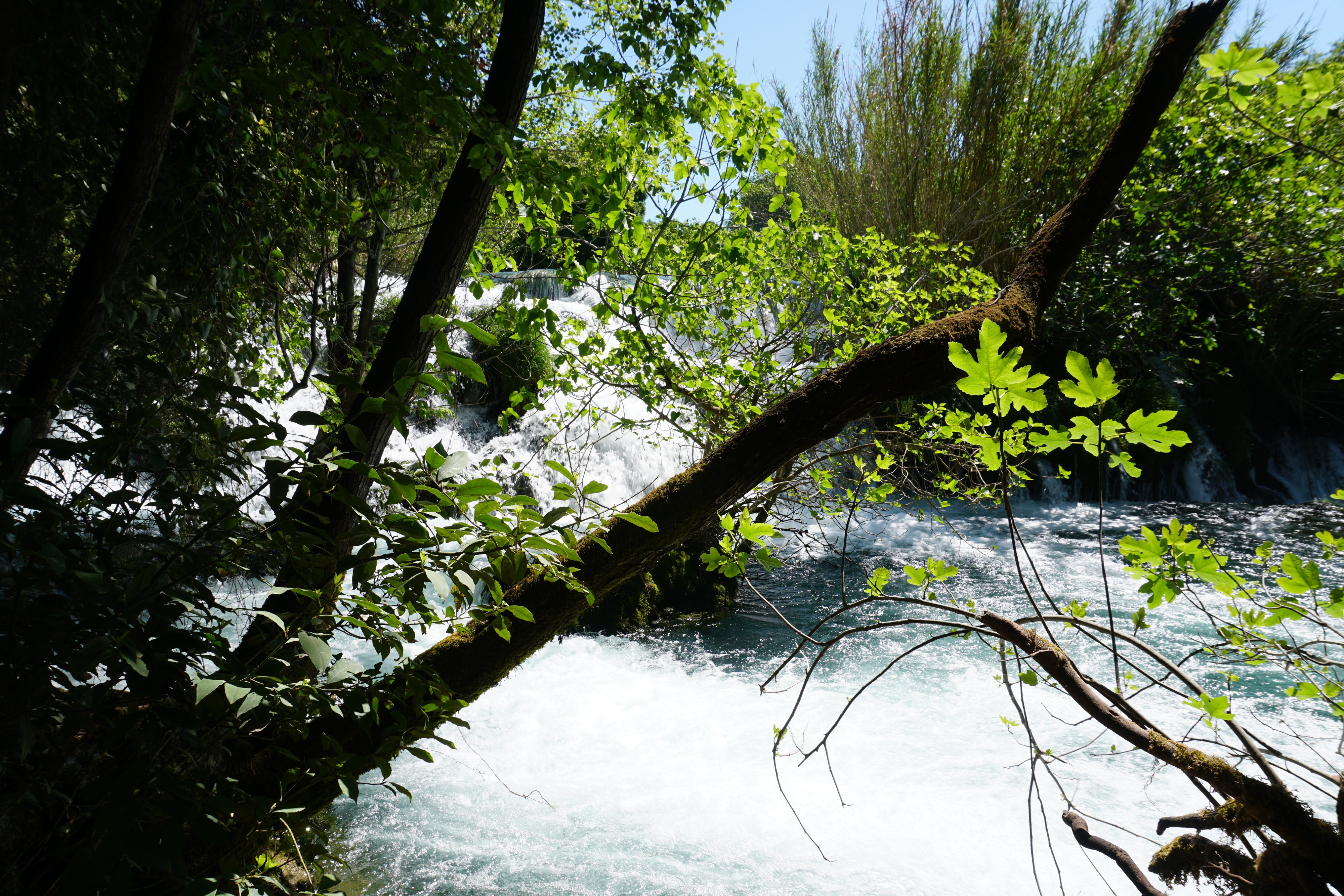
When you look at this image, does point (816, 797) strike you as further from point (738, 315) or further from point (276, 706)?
point (276, 706)

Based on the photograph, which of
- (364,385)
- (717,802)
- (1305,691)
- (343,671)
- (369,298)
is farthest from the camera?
(369,298)

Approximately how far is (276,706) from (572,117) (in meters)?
6.77

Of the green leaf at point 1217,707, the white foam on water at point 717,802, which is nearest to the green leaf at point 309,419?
the green leaf at point 1217,707

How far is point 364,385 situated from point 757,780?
11.9 ft

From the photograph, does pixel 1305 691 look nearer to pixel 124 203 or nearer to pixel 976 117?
pixel 124 203

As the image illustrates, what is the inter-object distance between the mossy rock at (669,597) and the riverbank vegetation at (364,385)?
2268 millimetres

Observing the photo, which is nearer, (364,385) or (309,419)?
(309,419)

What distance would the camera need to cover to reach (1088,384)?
1001mm

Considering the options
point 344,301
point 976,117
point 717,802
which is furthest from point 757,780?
point 976,117

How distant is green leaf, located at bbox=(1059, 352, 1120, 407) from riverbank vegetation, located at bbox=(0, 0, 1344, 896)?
45mm

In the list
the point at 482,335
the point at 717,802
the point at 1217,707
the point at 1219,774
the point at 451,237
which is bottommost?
the point at 717,802

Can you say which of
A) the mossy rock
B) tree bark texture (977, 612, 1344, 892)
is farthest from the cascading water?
tree bark texture (977, 612, 1344, 892)

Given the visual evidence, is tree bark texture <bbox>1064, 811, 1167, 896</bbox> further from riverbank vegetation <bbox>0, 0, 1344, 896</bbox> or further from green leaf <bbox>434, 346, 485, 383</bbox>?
green leaf <bbox>434, 346, 485, 383</bbox>

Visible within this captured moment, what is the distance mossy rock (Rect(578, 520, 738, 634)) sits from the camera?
21.9 ft
